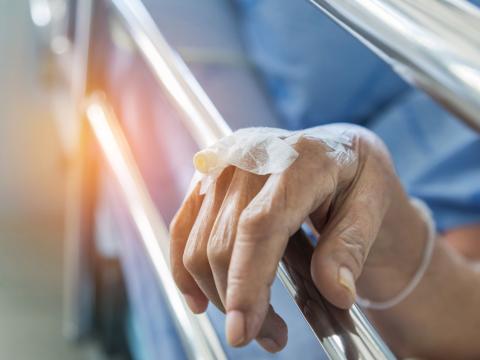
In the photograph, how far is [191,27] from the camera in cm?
108

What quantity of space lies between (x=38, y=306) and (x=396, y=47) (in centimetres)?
145

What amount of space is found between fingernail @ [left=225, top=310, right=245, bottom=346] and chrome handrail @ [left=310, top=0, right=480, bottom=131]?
0.59 feet

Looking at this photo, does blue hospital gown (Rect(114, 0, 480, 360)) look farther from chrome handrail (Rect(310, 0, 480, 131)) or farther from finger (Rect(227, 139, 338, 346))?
chrome handrail (Rect(310, 0, 480, 131))

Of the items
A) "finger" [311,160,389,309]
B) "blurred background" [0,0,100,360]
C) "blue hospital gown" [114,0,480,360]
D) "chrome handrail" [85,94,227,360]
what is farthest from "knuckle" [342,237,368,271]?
"blurred background" [0,0,100,360]

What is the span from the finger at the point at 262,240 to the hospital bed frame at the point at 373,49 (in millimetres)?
53

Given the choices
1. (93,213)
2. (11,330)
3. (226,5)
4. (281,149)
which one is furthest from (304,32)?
(11,330)

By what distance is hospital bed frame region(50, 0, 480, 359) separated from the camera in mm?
249

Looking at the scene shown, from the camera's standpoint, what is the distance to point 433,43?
26 cm

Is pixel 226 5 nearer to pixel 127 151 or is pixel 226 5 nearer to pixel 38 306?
pixel 127 151

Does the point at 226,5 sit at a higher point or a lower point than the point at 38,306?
higher

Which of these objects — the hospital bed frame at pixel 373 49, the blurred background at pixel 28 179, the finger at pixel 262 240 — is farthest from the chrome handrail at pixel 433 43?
the blurred background at pixel 28 179

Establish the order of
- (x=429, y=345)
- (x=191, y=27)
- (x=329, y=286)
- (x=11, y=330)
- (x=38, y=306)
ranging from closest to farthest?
(x=329, y=286) < (x=429, y=345) < (x=191, y=27) < (x=11, y=330) < (x=38, y=306)

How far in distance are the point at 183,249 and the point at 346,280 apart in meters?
0.14

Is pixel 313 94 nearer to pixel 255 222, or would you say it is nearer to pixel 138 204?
pixel 138 204
